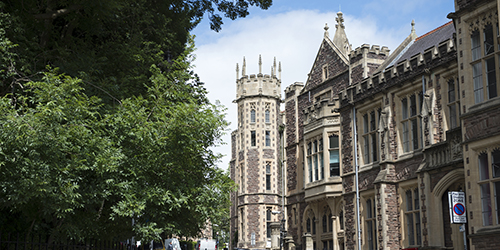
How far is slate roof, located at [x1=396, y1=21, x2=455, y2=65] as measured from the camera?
2547cm

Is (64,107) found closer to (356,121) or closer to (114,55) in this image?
(114,55)

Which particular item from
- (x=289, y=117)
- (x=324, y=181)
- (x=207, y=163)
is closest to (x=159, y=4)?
(x=207, y=163)

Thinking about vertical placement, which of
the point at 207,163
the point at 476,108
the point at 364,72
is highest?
the point at 364,72

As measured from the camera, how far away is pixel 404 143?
23.7m

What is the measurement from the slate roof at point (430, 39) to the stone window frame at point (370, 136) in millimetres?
2998

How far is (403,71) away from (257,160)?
30.3 m

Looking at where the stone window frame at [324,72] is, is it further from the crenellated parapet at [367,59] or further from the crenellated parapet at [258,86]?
the crenellated parapet at [258,86]

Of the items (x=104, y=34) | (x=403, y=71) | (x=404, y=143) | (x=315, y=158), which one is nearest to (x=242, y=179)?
(x=315, y=158)

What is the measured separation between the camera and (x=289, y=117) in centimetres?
3759

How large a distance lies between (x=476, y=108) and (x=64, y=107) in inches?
457

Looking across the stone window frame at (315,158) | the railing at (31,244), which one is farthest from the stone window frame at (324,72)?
the railing at (31,244)

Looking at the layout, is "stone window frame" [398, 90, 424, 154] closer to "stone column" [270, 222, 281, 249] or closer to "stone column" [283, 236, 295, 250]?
"stone column" [283, 236, 295, 250]

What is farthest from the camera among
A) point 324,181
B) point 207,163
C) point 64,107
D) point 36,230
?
point 324,181

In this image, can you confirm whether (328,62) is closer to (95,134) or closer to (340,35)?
(340,35)
